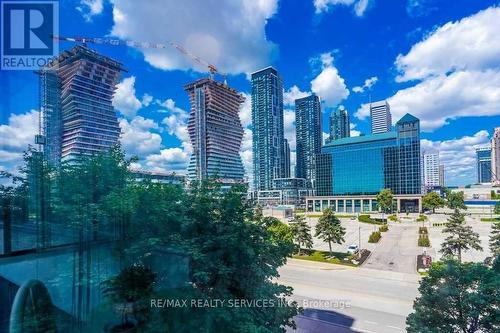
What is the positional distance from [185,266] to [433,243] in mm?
14917

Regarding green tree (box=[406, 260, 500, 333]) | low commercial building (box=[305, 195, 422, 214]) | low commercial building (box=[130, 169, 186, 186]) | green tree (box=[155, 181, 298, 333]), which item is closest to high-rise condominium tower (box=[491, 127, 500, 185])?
low commercial building (box=[305, 195, 422, 214])

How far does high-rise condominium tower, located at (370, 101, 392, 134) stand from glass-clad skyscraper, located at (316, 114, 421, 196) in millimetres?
34805

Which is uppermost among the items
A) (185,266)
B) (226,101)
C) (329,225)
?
(226,101)

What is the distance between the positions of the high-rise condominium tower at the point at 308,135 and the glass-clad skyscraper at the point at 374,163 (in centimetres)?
2324

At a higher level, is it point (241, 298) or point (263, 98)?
point (263, 98)

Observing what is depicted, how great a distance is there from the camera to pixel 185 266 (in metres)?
2.99

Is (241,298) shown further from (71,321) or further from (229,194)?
(71,321)

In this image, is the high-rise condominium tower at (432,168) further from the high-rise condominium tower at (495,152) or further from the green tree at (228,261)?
the green tree at (228,261)

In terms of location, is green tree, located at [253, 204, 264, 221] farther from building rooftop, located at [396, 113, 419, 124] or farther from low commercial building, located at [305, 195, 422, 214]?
building rooftop, located at [396, 113, 419, 124]

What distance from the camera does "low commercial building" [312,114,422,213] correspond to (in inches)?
1239

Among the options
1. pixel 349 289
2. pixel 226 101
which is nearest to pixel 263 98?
pixel 226 101

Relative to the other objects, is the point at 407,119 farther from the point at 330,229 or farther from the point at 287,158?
the point at 287,158

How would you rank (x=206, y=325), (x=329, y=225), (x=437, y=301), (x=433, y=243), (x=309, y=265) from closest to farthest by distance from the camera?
(x=206, y=325), (x=437, y=301), (x=309, y=265), (x=329, y=225), (x=433, y=243)

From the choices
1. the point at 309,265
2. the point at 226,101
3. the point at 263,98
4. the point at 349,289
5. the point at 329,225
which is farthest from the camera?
the point at 263,98
